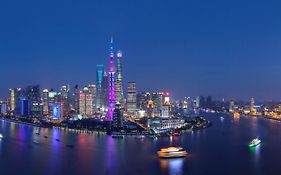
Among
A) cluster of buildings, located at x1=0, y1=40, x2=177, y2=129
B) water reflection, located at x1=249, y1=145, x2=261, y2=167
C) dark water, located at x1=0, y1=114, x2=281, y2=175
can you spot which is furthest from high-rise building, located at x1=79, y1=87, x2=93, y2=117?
water reflection, located at x1=249, y1=145, x2=261, y2=167

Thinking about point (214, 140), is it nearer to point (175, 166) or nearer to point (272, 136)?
point (272, 136)

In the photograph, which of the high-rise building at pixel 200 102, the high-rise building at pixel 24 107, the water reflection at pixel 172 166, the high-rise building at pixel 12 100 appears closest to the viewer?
the water reflection at pixel 172 166

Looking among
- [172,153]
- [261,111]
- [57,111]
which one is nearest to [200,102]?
[261,111]

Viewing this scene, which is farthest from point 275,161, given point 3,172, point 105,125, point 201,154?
point 105,125

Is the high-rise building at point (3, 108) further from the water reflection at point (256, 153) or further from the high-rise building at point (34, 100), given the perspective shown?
the water reflection at point (256, 153)

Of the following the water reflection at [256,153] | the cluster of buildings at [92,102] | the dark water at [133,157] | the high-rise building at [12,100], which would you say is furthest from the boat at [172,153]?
the high-rise building at [12,100]

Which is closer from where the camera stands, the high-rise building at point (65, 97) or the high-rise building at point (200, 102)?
the high-rise building at point (65, 97)
